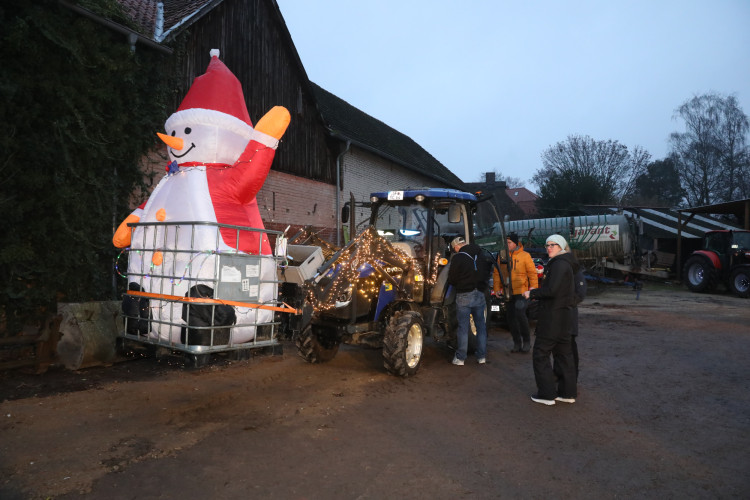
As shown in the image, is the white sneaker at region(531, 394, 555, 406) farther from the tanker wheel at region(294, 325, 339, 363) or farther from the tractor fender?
the tractor fender

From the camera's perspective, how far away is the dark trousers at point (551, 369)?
5152 mm

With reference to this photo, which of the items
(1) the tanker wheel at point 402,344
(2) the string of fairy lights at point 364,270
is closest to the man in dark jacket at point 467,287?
(2) the string of fairy lights at point 364,270

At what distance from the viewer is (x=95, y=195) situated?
294 inches

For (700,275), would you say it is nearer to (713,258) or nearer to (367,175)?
(713,258)

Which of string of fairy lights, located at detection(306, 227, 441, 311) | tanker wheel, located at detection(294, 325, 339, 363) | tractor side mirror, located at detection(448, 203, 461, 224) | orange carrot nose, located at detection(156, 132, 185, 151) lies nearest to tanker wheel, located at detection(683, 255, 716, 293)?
tractor side mirror, located at detection(448, 203, 461, 224)

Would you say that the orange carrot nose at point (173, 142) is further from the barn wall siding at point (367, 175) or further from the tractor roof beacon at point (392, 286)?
the barn wall siding at point (367, 175)

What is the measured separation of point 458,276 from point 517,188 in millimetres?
66091

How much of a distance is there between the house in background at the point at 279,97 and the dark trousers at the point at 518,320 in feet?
10.3

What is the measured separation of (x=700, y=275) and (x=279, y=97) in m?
16.2

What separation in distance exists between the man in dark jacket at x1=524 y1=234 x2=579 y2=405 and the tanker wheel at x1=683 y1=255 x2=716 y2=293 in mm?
15934

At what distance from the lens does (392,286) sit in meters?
6.34

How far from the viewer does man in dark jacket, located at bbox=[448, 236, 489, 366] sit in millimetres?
6566

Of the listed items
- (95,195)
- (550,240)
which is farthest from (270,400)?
(95,195)

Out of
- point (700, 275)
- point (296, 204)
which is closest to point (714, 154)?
point (700, 275)
